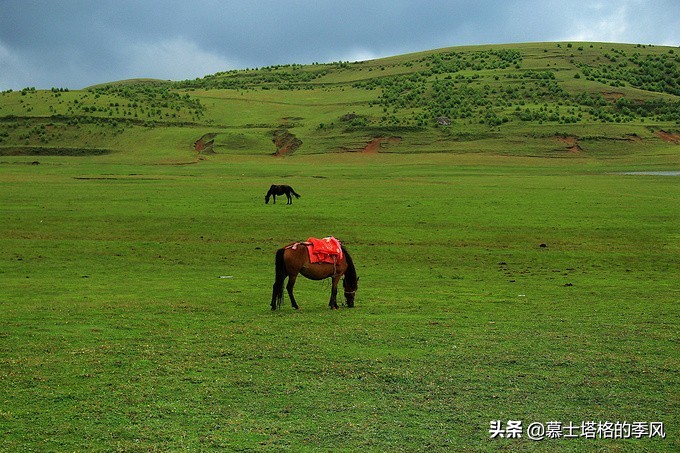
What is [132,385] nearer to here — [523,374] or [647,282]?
[523,374]

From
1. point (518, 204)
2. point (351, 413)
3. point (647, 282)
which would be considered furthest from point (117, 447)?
point (518, 204)

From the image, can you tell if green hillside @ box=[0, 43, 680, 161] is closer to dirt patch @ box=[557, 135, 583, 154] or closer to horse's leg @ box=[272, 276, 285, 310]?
dirt patch @ box=[557, 135, 583, 154]

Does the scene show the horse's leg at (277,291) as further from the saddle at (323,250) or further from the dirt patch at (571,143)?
the dirt patch at (571,143)

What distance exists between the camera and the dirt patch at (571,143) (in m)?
82.7

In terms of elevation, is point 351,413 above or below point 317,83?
below

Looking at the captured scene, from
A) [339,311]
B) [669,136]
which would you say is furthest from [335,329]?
[669,136]

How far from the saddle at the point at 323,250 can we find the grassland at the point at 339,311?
4.27ft

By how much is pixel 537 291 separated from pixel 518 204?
2203 centimetres

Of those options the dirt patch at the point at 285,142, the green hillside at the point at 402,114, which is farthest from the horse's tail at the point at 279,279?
the dirt patch at the point at 285,142

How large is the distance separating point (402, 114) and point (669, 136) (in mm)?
33737

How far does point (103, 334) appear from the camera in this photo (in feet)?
44.8

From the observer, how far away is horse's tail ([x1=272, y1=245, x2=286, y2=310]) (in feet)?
52.2

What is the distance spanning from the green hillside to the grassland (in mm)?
19189
